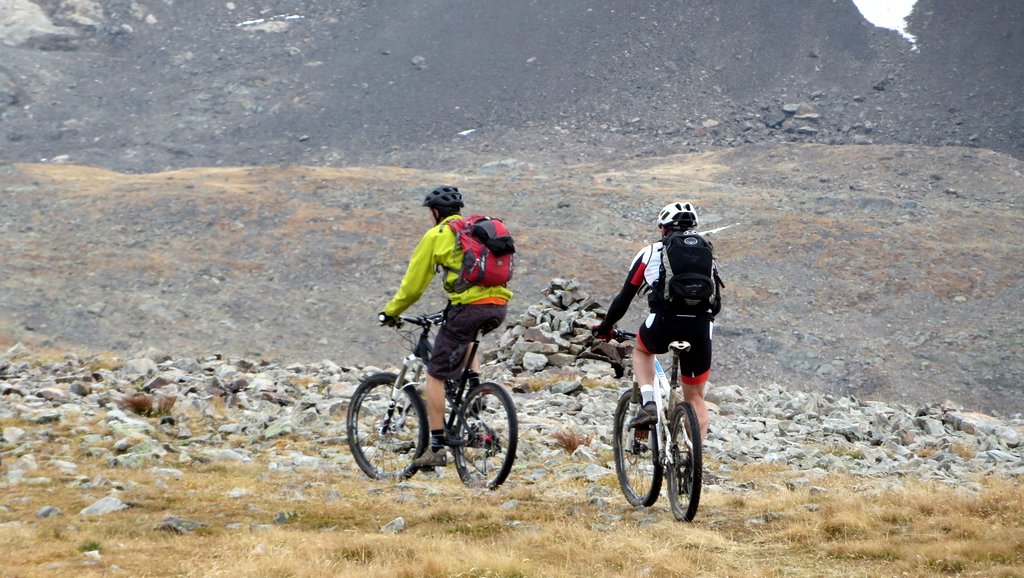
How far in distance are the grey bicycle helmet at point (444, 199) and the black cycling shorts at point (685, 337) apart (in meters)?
1.88

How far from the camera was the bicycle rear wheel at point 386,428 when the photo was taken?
29.3 ft

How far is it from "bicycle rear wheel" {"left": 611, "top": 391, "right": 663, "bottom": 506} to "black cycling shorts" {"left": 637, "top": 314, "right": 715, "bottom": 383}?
55cm

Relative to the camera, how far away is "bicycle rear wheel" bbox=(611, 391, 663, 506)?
8055mm

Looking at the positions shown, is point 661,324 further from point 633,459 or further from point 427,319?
point 427,319

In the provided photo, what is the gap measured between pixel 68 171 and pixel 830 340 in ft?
98.4

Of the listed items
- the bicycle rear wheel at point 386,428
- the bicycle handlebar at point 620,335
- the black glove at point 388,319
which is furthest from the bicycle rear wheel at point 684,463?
the black glove at point 388,319

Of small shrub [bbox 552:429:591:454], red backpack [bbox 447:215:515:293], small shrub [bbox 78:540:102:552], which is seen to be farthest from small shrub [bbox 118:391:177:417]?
small shrub [bbox 78:540:102:552]

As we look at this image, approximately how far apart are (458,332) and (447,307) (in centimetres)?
22

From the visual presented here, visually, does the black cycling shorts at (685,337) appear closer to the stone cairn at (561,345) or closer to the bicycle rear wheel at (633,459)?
the bicycle rear wheel at (633,459)

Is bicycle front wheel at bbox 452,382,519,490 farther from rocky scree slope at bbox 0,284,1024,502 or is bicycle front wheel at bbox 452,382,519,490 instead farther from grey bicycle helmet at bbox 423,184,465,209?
grey bicycle helmet at bbox 423,184,465,209

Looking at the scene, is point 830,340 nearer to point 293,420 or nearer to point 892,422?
point 892,422

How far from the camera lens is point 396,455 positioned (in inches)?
361

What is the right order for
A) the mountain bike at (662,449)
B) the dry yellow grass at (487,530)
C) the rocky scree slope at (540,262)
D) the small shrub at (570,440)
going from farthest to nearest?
the rocky scree slope at (540,262) < the small shrub at (570,440) < the mountain bike at (662,449) < the dry yellow grass at (487,530)

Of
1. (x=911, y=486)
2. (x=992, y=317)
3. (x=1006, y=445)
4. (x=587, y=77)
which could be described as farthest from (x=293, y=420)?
(x=587, y=77)
